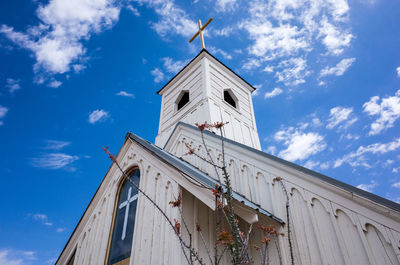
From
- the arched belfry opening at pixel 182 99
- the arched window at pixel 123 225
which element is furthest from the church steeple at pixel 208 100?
the arched window at pixel 123 225

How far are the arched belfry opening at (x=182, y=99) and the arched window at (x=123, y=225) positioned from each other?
6378 mm

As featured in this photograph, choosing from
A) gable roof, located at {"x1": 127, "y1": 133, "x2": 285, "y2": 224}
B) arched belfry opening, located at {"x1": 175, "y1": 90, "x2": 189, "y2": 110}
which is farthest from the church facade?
arched belfry opening, located at {"x1": 175, "y1": 90, "x2": 189, "y2": 110}

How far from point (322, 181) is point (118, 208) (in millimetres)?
4325

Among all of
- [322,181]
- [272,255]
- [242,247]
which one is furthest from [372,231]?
[242,247]

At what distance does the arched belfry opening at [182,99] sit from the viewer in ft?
39.9

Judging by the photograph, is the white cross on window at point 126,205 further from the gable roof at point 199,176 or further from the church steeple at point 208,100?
the church steeple at point 208,100

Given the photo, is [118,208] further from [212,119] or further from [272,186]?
[212,119]

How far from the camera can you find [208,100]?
32.5ft

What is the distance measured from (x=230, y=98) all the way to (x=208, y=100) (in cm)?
290

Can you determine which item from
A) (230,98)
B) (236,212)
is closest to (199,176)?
(236,212)

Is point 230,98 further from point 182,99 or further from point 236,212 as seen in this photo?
point 236,212

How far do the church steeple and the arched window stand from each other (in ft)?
13.7

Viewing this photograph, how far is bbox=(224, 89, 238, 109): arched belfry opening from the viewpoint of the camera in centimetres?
1228

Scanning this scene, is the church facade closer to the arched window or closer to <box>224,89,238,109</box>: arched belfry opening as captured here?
the arched window
